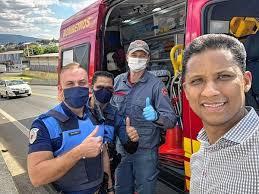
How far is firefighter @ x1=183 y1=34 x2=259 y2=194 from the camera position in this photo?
3.62 feet

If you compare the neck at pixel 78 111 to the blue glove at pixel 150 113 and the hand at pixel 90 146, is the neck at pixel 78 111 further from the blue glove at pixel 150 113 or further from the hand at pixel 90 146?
the blue glove at pixel 150 113

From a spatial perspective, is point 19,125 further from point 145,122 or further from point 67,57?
point 145,122

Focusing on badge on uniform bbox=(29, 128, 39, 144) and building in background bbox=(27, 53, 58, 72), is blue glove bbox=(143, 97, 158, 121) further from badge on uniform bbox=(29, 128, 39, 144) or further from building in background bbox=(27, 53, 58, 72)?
building in background bbox=(27, 53, 58, 72)

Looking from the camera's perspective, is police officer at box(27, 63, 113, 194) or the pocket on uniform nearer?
police officer at box(27, 63, 113, 194)

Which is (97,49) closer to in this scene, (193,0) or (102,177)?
(193,0)

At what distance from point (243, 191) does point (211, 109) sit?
12.4 inches

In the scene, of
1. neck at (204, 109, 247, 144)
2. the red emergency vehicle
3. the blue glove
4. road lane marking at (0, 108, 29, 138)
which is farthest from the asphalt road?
neck at (204, 109, 247, 144)

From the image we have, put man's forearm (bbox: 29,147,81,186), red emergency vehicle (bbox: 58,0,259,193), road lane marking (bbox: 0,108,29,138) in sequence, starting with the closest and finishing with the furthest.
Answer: man's forearm (bbox: 29,147,81,186) < red emergency vehicle (bbox: 58,0,259,193) < road lane marking (bbox: 0,108,29,138)

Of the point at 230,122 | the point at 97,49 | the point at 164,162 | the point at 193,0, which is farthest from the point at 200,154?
the point at 97,49

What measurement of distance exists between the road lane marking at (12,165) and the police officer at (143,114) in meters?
3.15

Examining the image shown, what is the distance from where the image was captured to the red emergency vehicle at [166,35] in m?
2.92

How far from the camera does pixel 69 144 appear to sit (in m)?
2.19

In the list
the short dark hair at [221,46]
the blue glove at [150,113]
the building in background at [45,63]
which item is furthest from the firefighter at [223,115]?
the building in background at [45,63]

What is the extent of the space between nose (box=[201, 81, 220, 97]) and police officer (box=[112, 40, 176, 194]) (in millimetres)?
1847
